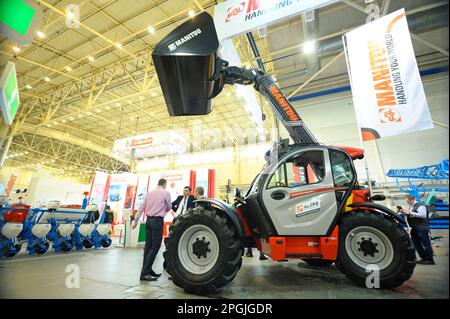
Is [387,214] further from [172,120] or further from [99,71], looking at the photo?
[172,120]

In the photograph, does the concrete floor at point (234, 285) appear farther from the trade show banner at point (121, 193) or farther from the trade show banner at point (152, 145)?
the trade show banner at point (121, 193)

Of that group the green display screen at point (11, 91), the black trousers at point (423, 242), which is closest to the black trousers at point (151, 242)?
the green display screen at point (11, 91)

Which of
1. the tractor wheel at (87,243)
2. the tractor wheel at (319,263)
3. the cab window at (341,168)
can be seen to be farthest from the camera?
the tractor wheel at (87,243)

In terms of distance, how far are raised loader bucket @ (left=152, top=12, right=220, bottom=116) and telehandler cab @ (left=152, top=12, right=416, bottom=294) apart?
13 mm

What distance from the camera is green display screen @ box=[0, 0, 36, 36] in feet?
7.72

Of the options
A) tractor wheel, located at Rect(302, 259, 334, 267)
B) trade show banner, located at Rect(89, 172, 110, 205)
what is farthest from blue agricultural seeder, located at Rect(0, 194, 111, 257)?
trade show banner, located at Rect(89, 172, 110, 205)

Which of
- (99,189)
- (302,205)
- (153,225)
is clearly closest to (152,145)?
(99,189)

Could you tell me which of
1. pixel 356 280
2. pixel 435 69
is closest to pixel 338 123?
pixel 435 69

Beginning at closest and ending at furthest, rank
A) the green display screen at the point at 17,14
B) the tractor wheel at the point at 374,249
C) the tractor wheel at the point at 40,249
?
the green display screen at the point at 17,14 < the tractor wheel at the point at 374,249 < the tractor wheel at the point at 40,249

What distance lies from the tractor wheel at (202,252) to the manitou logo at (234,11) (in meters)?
4.85

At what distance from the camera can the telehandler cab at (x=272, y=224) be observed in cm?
270

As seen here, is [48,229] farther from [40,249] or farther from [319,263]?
[319,263]

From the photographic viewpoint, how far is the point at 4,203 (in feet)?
18.5

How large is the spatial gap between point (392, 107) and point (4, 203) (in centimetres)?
973
